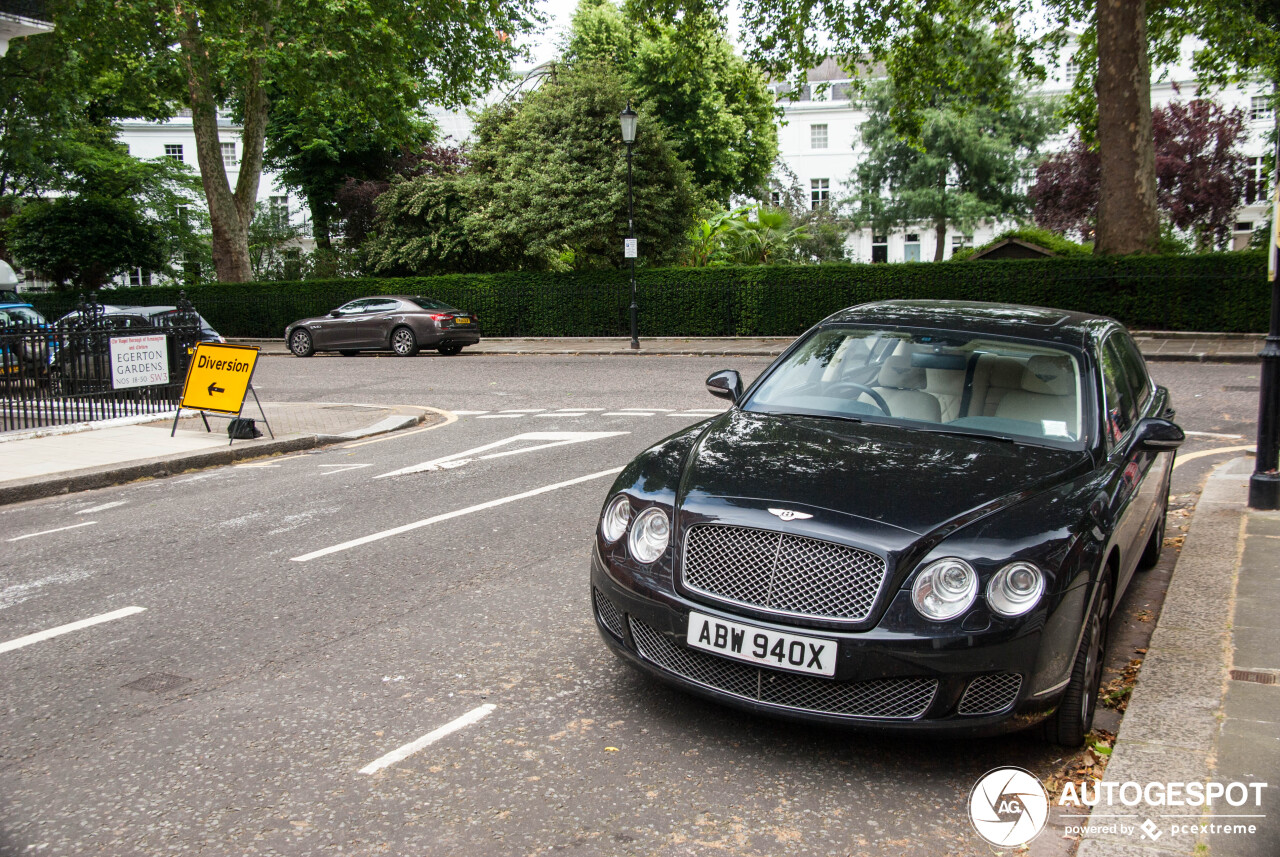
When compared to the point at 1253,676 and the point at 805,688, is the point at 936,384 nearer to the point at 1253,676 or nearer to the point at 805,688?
the point at 1253,676

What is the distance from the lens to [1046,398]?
4676 mm

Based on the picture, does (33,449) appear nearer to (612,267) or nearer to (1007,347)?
(1007,347)

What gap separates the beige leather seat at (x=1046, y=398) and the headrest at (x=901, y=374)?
0.41 meters

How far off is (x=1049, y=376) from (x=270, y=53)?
28.2 meters

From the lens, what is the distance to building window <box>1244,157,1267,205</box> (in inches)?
2045

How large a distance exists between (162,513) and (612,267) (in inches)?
871

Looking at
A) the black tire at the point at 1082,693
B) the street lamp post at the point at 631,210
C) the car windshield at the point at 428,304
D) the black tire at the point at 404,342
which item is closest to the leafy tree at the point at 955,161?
the street lamp post at the point at 631,210

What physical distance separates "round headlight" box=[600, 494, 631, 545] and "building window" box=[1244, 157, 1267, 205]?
179 ft

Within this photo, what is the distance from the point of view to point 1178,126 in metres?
47.3

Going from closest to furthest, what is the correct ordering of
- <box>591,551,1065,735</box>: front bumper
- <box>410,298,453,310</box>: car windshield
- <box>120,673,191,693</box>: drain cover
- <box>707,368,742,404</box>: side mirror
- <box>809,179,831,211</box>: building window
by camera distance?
<box>591,551,1065,735</box>: front bumper < <box>120,673,191,693</box>: drain cover < <box>707,368,742,404</box>: side mirror < <box>410,298,453,310</box>: car windshield < <box>809,179,831,211</box>: building window

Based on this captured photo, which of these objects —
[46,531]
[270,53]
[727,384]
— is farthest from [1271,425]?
[270,53]

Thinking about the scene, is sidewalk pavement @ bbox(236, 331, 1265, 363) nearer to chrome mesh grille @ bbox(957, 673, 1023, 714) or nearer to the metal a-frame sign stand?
the metal a-frame sign stand

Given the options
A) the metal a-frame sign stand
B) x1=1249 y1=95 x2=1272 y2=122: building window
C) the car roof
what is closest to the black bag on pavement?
the metal a-frame sign stand

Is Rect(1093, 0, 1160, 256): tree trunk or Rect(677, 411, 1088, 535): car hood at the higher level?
Rect(1093, 0, 1160, 256): tree trunk
